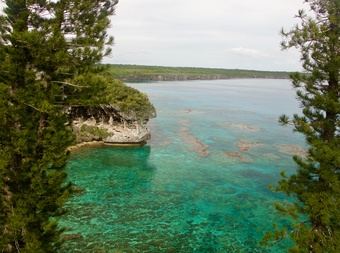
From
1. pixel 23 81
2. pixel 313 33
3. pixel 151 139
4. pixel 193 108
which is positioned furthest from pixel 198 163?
pixel 193 108

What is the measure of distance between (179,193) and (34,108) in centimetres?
1720

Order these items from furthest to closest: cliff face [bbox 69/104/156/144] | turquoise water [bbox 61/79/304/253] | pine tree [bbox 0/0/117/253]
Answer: cliff face [bbox 69/104/156/144] → turquoise water [bbox 61/79/304/253] → pine tree [bbox 0/0/117/253]

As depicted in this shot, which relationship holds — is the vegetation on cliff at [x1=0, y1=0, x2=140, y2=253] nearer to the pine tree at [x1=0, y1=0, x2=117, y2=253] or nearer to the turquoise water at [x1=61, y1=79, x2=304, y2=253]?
the pine tree at [x1=0, y1=0, x2=117, y2=253]

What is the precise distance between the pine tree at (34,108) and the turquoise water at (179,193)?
6784 millimetres

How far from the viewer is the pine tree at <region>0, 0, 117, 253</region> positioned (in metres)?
10.5

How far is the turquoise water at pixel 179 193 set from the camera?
59.7 ft

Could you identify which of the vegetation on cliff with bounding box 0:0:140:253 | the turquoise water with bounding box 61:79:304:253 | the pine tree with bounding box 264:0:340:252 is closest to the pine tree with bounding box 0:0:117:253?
the vegetation on cliff with bounding box 0:0:140:253

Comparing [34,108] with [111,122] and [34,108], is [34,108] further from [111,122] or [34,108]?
[111,122]

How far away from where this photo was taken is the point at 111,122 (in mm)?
39062

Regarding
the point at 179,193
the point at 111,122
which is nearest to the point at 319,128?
the point at 179,193

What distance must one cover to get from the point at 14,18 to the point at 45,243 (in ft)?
30.3

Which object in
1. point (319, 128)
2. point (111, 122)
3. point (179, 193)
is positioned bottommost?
point (179, 193)

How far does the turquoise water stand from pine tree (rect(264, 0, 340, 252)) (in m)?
6.19

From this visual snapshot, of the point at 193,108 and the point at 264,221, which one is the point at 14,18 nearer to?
the point at 264,221
